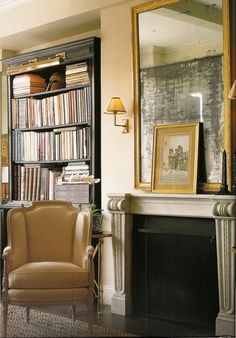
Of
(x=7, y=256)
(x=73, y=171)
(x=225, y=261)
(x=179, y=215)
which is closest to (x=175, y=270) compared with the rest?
(x=179, y=215)

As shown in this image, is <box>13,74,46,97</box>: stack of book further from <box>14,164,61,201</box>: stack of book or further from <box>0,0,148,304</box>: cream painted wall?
<box>0,0,148,304</box>: cream painted wall

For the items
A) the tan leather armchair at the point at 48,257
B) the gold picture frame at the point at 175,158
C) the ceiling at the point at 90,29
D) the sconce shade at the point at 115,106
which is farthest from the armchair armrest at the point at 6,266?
the ceiling at the point at 90,29

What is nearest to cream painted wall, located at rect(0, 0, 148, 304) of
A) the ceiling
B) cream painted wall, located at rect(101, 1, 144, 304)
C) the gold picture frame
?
cream painted wall, located at rect(101, 1, 144, 304)

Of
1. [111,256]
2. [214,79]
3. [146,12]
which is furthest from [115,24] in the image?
[111,256]

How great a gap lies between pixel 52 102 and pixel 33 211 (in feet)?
5.17

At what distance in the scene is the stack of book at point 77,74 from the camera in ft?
17.7

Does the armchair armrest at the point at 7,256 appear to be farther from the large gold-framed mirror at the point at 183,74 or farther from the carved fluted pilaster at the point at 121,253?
the large gold-framed mirror at the point at 183,74

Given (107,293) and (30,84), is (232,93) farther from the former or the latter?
(30,84)

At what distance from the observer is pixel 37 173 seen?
5.98 m

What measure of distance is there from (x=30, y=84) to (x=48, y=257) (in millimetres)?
2167

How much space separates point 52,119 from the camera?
5816 millimetres

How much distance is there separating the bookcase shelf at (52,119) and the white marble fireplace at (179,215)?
0.49 m

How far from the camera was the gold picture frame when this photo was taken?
445 cm

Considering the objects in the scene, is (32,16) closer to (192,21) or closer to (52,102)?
(52,102)
